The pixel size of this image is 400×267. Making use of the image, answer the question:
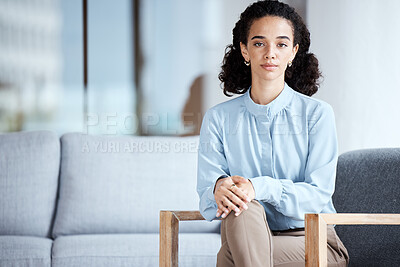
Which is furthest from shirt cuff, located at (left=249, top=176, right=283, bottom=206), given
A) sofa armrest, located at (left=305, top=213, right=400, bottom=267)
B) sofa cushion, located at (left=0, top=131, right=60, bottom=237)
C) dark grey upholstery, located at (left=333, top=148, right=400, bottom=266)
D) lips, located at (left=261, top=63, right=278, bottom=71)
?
sofa cushion, located at (left=0, top=131, right=60, bottom=237)

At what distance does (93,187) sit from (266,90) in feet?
3.94

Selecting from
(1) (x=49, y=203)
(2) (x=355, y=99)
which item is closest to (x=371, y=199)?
(2) (x=355, y=99)

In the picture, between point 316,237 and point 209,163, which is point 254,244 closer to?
point 316,237

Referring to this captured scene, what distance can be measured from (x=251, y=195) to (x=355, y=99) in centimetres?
149

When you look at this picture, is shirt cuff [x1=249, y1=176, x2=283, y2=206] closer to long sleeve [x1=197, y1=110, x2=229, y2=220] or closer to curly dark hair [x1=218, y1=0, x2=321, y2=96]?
long sleeve [x1=197, y1=110, x2=229, y2=220]

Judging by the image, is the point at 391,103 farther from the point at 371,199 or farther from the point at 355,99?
the point at 371,199

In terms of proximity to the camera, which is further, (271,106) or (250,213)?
(271,106)

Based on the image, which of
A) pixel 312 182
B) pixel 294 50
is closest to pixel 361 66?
pixel 294 50

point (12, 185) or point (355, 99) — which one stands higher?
point (355, 99)

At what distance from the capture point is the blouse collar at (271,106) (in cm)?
168

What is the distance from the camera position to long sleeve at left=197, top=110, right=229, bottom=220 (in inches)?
63.3

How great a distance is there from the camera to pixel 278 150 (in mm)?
1646

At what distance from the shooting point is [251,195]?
1.43 meters

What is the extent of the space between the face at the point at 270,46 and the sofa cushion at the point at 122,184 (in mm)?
1054
